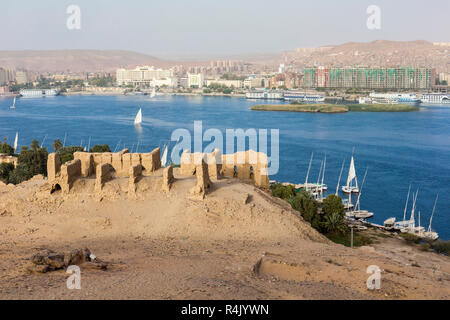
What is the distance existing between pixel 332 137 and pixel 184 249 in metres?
35.7

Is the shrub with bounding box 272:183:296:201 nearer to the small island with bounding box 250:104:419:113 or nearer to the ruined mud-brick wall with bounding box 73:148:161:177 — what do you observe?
the ruined mud-brick wall with bounding box 73:148:161:177

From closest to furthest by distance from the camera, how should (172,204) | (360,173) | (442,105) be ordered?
(172,204)
(360,173)
(442,105)

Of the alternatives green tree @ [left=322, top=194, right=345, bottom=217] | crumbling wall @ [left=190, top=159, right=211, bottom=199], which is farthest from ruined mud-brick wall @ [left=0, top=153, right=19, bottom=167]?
crumbling wall @ [left=190, top=159, right=211, bottom=199]

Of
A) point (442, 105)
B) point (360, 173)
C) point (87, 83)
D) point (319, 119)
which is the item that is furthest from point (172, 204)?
point (87, 83)

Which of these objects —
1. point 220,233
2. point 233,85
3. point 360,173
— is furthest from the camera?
point 233,85

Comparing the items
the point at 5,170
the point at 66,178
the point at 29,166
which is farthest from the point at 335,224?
the point at 5,170

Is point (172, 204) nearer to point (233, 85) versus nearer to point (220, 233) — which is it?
point (220, 233)

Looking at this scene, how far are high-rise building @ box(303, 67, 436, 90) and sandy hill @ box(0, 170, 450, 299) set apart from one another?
88.2m

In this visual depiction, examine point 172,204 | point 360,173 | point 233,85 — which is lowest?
point 360,173

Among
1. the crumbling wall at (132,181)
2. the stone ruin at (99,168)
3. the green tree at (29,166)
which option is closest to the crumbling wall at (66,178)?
the stone ruin at (99,168)

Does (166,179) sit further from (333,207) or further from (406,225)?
(406,225)

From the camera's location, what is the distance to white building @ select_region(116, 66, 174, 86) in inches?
5659
